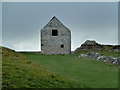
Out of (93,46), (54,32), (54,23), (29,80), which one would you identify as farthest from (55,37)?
(29,80)

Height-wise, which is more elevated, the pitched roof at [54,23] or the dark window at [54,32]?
the pitched roof at [54,23]

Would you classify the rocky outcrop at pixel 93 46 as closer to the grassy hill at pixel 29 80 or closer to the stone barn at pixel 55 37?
the stone barn at pixel 55 37

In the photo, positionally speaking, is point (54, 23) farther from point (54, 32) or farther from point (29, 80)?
point (29, 80)

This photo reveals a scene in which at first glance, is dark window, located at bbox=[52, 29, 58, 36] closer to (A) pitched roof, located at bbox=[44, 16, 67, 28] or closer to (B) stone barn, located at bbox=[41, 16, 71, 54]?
Answer: (B) stone barn, located at bbox=[41, 16, 71, 54]

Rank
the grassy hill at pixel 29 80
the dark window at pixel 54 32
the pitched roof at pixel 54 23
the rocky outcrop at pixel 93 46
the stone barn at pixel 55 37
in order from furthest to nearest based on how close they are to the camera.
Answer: the rocky outcrop at pixel 93 46 < the dark window at pixel 54 32 < the pitched roof at pixel 54 23 < the stone barn at pixel 55 37 < the grassy hill at pixel 29 80

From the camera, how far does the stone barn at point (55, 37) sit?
47.2 metres

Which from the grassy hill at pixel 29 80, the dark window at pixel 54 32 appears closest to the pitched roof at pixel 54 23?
the dark window at pixel 54 32

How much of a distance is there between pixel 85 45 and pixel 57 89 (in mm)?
34622

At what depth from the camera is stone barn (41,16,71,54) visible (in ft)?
155

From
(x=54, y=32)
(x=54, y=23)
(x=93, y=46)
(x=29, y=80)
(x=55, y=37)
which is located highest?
(x=54, y=23)

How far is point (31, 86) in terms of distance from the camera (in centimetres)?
1426

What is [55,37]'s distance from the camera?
4766 cm

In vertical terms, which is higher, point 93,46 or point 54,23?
point 54,23

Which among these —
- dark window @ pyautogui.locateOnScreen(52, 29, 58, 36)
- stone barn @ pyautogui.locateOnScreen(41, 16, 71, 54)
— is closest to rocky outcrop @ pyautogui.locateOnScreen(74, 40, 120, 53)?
stone barn @ pyautogui.locateOnScreen(41, 16, 71, 54)
